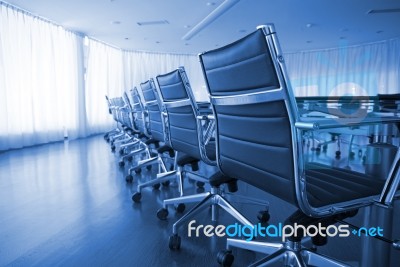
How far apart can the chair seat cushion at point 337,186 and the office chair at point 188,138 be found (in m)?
0.47

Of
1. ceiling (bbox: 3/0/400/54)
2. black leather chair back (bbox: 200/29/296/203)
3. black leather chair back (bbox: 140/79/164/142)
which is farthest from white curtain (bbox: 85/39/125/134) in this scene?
black leather chair back (bbox: 200/29/296/203)

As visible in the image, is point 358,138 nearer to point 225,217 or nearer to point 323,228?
point 225,217

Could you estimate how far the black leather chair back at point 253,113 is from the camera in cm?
81

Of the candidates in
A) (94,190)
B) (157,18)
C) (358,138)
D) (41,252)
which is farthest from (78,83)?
(358,138)

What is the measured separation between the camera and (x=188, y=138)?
1.68 metres

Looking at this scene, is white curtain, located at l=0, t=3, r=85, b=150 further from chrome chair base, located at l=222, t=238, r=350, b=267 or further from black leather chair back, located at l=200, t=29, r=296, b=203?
chrome chair base, located at l=222, t=238, r=350, b=267

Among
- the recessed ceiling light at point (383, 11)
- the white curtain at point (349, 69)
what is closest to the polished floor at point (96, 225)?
the recessed ceiling light at point (383, 11)

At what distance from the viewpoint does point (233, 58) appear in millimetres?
938

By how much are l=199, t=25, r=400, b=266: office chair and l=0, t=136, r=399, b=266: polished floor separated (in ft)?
1.93

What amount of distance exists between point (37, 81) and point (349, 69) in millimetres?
10315

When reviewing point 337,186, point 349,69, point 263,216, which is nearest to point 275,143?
point 337,186

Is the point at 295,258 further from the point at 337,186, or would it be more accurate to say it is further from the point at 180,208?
the point at 180,208

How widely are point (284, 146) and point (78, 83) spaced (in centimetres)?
725

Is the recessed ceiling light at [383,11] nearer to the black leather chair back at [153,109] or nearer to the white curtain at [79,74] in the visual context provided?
the white curtain at [79,74]
